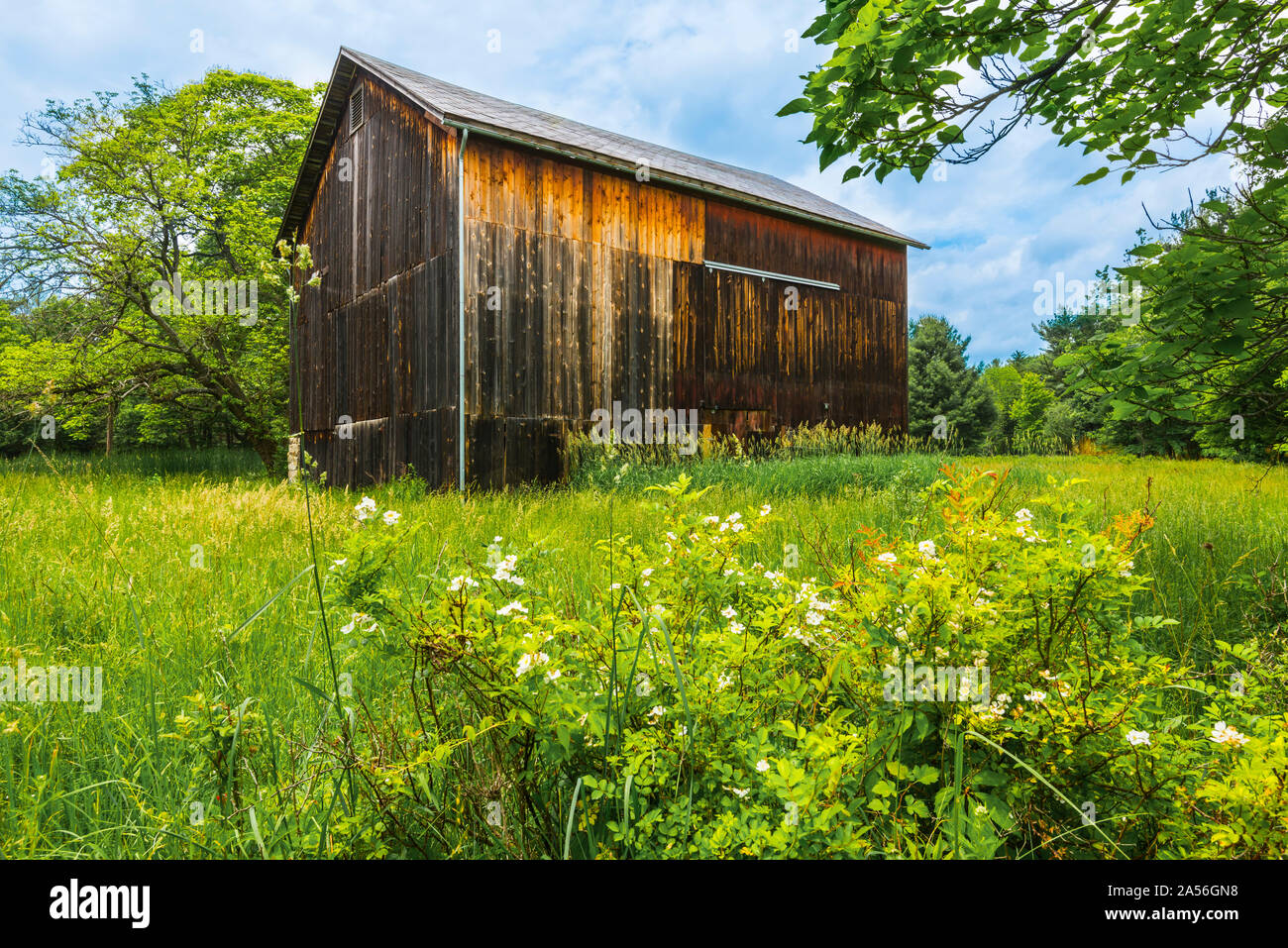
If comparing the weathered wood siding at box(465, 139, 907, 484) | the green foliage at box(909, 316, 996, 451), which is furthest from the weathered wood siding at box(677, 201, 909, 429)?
the green foliage at box(909, 316, 996, 451)

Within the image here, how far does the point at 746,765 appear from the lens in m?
1.53

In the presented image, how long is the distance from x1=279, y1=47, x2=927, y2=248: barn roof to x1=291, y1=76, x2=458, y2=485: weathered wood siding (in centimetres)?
40

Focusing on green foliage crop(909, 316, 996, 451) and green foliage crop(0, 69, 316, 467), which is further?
green foliage crop(909, 316, 996, 451)

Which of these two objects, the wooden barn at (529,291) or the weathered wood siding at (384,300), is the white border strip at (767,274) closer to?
the wooden barn at (529,291)

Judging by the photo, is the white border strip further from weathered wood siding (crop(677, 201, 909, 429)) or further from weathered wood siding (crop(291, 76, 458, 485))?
weathered wood siding (crop(291, 76, 458, 485))

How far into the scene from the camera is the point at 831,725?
1.49 meters

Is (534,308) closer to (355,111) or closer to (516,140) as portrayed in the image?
(516,140)

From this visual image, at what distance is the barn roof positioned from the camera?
1042cm

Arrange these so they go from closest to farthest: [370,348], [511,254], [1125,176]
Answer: [1125,176]
[511,254]
[370,348]

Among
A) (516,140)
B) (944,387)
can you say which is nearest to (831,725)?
(516,140)

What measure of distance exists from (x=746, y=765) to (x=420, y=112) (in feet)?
40.5
